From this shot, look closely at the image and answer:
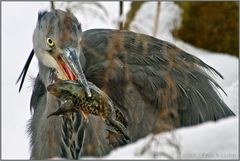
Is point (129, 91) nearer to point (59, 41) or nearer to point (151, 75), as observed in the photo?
point (151, 75)

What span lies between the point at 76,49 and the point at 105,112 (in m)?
0.35

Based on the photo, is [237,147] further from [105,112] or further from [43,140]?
[43,140]

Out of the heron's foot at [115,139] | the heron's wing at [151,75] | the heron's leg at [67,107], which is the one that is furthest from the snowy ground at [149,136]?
the heron's foot at [115,139]

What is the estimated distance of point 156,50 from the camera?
349cm

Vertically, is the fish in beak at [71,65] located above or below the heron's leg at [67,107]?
above

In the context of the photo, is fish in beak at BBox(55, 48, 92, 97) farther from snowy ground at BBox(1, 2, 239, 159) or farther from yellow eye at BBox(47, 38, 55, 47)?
snowy ground at BBox(1, 2, 239, 159)

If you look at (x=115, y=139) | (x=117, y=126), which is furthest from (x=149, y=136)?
(x=115, y=139)

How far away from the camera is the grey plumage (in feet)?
10.9

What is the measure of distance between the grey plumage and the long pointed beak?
8.1 inches

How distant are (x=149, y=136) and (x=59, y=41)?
0.76m

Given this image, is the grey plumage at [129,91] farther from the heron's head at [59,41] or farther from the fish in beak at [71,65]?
the fish in beak at [71,65]

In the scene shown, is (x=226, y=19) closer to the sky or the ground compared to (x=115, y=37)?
closer to the ground

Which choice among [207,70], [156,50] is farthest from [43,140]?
[207,70]

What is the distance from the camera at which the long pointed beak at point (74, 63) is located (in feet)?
9.39
